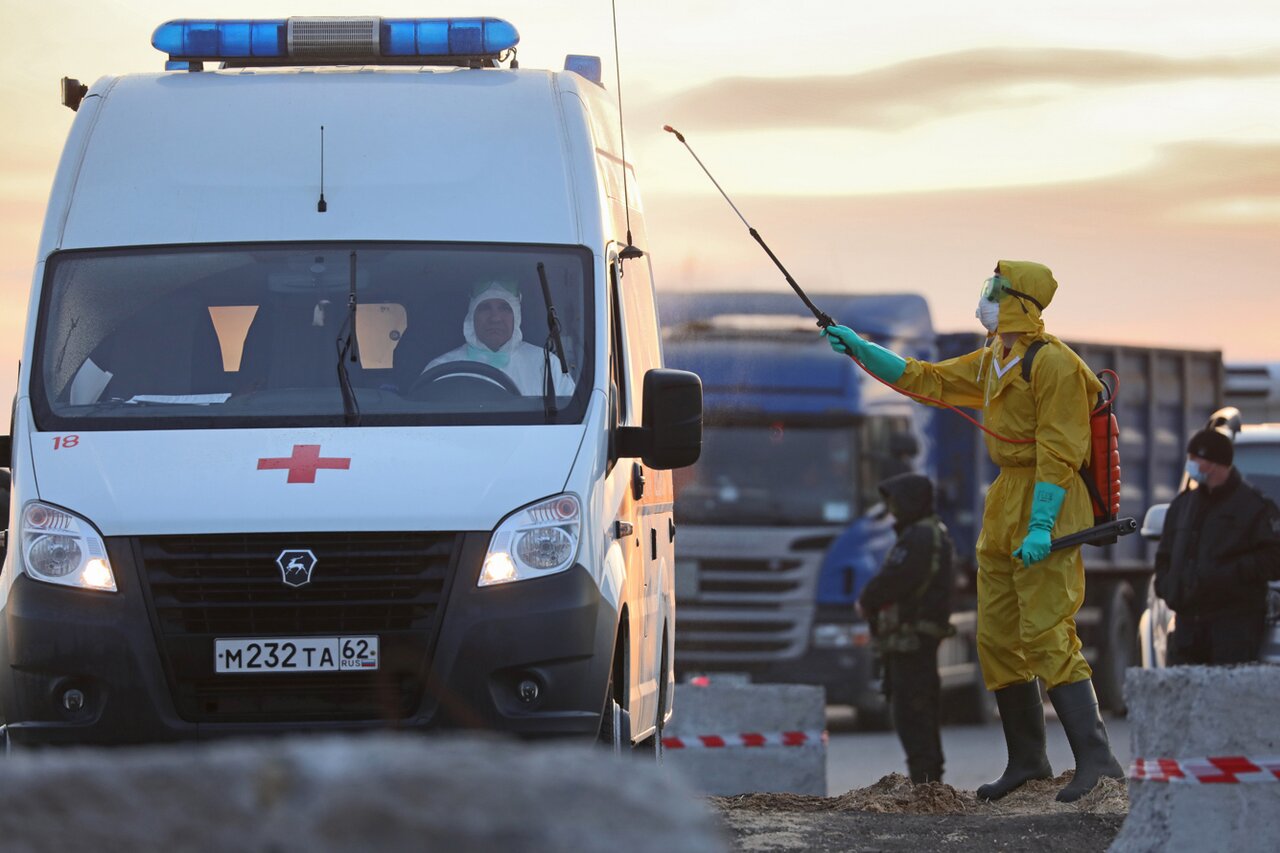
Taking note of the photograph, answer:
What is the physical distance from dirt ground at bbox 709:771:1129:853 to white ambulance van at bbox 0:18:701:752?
68 centimetres

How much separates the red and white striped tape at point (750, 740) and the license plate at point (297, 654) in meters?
6.04

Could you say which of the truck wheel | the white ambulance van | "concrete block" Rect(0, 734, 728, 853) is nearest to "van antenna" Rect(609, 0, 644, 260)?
the white ambulance van

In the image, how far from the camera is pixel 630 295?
9023 mm

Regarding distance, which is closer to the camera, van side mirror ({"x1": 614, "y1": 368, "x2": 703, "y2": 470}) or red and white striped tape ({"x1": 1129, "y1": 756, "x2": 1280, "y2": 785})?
red and white striped tape ({"x1": 1129, "y1": 756, "x2": 1280, "y2": 785})

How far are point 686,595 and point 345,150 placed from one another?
1090 centimetres

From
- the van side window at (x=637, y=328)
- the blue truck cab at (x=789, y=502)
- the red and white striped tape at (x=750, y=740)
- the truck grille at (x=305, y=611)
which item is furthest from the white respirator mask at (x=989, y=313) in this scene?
the blue truck cab at (x=789, y=502)

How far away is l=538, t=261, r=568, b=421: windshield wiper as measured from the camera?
7.71m

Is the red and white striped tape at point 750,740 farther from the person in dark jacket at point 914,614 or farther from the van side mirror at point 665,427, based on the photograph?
the van side mirror at point 665,427

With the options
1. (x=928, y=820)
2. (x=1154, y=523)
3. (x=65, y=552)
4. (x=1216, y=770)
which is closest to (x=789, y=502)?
(x=1154, y=523)

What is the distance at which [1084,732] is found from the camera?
9.25 meters

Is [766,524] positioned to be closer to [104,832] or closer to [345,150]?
[345,150]

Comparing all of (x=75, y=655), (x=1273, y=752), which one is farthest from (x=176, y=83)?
(x=1273, y=752)

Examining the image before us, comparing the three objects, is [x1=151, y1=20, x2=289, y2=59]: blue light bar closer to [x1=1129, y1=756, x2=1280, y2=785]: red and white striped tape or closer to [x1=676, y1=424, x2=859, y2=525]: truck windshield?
[x1=1129, y1=756, x2=1280, y2=785]: red and white striped tape

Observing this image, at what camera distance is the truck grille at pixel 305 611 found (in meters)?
7.31
